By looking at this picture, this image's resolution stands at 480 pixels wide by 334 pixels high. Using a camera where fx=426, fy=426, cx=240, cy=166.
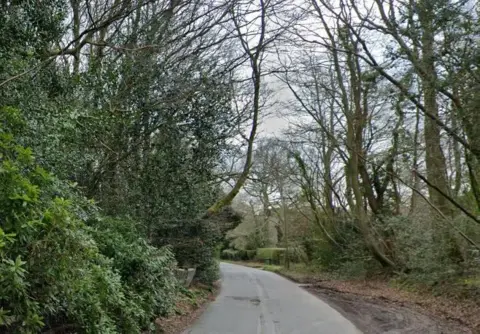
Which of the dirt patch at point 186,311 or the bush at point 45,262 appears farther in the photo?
the dirt patch at point 186,311

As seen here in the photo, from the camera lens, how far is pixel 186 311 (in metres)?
11.2

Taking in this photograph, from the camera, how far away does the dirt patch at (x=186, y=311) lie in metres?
8.89

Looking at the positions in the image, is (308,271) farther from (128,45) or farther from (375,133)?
(128,45)

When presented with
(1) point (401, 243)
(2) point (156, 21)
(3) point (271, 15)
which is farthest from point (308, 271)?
(2) point (156, 21)

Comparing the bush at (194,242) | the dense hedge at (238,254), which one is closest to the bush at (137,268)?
the bush at (194,242)

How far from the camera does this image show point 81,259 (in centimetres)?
442

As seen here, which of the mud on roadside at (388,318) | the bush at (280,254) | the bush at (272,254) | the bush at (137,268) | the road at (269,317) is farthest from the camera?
the bush at (272,254)

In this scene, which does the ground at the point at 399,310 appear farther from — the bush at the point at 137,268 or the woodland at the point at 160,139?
the bush at the point at 137,268

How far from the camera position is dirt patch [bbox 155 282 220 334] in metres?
8.89

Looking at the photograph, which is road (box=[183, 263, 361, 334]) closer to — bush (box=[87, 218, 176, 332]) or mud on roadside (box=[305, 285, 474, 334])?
mud on roadside (box=[305, 285, 474, 334])

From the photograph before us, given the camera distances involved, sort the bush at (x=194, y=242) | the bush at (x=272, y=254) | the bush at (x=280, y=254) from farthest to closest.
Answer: the bush at (x=272, y=254), the bush at (x=280, y=254), the bush at (x=194, y=242)

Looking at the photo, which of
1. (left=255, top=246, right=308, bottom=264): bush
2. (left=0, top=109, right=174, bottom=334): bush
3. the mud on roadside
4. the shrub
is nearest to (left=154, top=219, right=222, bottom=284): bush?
the mud on roadside

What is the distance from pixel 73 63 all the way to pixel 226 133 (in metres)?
4.47

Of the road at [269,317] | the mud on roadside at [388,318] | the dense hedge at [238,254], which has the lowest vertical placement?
the road at [269,317]
